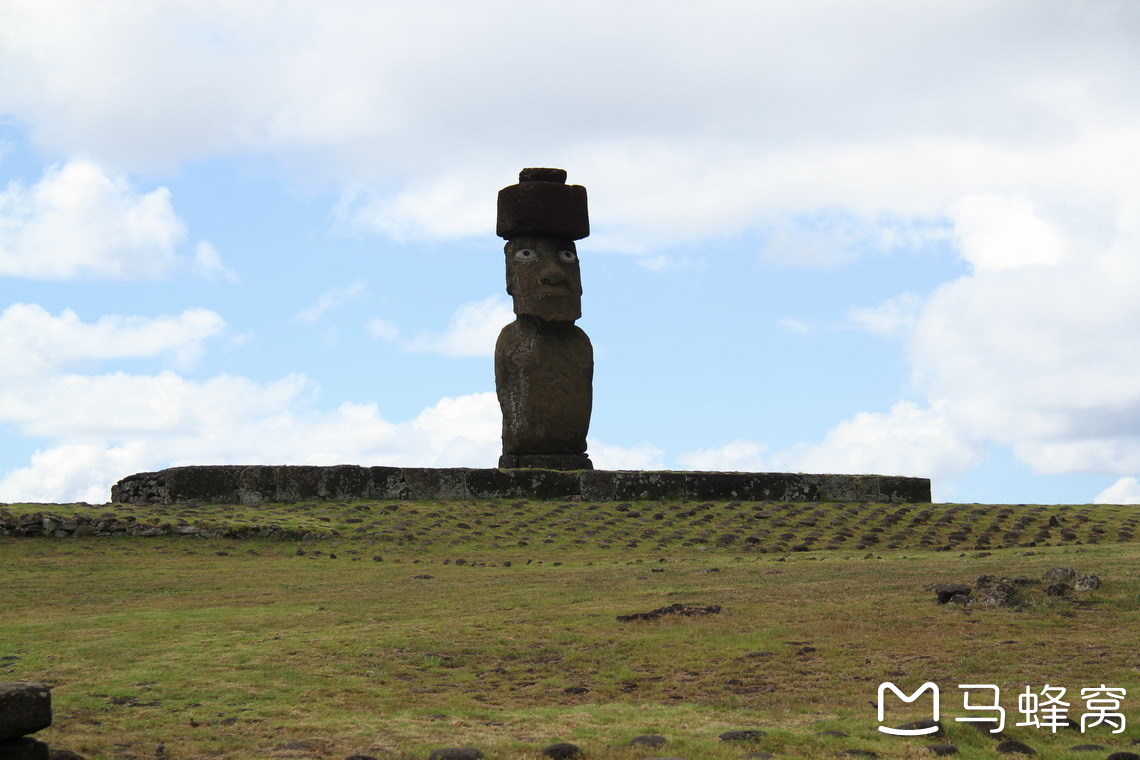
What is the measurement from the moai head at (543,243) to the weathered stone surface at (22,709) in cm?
1494

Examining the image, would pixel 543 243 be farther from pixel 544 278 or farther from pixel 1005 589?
pixel 1005 589

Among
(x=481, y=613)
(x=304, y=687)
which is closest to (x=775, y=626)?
(x=481, y=613)

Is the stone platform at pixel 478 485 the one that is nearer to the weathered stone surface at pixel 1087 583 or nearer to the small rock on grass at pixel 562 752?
the weathered stone surface at pixel 1087 583

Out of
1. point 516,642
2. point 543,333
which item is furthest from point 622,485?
point 516,642

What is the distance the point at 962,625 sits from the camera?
29.0 feet

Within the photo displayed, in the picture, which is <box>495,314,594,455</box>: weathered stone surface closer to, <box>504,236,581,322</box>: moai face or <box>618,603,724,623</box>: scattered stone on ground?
<box>504,236,581,322</box>: moai face

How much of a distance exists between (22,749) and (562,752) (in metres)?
2.39

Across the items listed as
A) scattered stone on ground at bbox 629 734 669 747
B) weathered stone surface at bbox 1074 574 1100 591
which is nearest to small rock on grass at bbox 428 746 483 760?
scattered stone on ground at bbox 629 734 669 747

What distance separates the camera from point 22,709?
5438 millimetres

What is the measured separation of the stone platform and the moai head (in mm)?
2921

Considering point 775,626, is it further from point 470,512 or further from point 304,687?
point 470,512

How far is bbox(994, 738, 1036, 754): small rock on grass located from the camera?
19.6 ft

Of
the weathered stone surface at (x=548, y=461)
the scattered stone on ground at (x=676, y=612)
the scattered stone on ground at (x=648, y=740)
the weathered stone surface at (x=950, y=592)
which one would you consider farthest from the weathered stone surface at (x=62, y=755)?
the weathered stone surface at (x=548, y=461)

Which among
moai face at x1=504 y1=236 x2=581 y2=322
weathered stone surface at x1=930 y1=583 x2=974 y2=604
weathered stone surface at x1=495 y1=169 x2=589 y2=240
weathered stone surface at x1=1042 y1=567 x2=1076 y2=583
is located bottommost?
weathered stone surface at x1=930 y1=583 x2=974 y2=604
